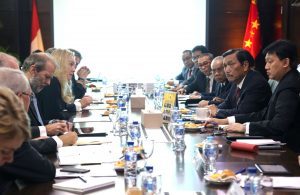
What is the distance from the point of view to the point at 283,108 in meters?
3.48

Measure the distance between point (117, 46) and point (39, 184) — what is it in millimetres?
7851

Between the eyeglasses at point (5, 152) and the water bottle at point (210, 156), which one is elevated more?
the eyeglasses at point (5, 152)

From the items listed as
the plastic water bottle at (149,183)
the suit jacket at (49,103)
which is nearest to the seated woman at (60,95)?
the suit jacket at (49,103)

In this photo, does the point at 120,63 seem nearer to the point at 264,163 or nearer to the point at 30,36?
the point at 30,36

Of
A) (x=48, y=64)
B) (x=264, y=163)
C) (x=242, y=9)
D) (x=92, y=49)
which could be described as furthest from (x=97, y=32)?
(x=264, y=163)

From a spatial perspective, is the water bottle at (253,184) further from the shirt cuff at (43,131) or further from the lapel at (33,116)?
the lapel at (33,116)

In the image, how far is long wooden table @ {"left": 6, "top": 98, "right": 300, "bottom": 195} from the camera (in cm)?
204

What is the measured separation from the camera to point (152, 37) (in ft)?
32.3

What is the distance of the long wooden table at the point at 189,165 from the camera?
2035mm

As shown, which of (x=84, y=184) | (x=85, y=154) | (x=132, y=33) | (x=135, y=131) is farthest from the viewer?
(x=132, y=33)

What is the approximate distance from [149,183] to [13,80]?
103 centimetres

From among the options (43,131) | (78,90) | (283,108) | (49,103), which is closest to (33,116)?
(43,131)

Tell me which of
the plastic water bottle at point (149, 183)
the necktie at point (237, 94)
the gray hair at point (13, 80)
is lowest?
the plastic water bottle at point (149, 183)

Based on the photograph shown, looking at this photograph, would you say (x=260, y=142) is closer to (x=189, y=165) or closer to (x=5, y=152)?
(x=189, y=165)
